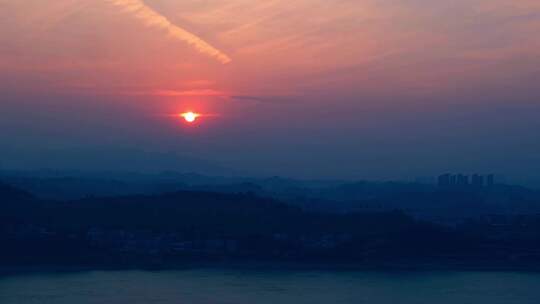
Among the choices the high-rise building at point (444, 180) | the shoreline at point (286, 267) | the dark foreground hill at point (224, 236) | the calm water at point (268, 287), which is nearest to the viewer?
the calm water at point (268, 287)

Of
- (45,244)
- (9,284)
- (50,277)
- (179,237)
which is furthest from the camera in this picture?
(179,237)

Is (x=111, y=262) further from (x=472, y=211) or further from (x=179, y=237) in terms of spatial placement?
(x=472, y=211)

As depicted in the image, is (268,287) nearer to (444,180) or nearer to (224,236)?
(224,236)

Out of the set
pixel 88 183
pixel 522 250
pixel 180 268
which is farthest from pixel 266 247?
pixel 88 183

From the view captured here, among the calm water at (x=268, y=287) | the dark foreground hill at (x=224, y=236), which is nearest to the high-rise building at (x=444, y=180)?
the dark foreground hill at (x=224, y=236)

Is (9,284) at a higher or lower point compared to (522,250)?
lower

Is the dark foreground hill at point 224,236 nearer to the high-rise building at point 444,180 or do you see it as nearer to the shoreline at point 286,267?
the shoreline at point 286,267
